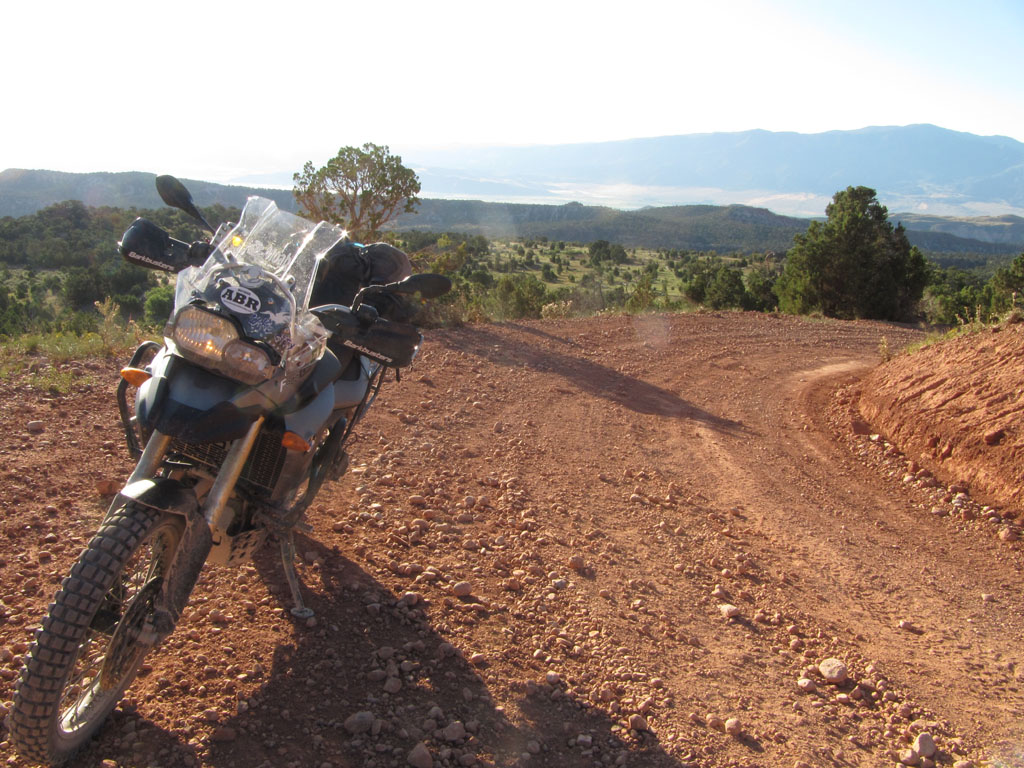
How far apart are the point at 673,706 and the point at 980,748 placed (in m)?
1.23

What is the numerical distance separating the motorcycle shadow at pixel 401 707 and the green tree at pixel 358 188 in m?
9.62

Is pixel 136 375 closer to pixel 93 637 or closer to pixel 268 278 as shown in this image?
pixel 268 278

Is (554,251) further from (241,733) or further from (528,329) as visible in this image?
(241,733)

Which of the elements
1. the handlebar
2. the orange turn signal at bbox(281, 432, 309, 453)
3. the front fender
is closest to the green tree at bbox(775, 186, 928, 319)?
the handlebar

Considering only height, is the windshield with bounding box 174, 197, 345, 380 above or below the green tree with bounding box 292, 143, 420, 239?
below

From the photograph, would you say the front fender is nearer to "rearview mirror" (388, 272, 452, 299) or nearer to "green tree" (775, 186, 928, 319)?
"rearview mirror" (388, 272, 452, 299)

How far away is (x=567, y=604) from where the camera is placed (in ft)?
12.1

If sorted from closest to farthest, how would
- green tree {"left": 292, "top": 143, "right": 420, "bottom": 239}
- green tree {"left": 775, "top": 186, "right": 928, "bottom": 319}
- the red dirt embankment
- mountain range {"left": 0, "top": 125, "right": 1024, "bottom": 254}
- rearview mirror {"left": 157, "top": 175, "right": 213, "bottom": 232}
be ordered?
rearview mirror {"left": 157, "top": 175, "right": 213, "bottom": 232}
the red dirt embankment
green tree {"left": 292, "top": 143, "right": 420, "bottom": 239}
green tree {"left": 775, "top": 186, "right": 928, "bottom": 319}
mountain range {"left": 0, "top": 125, "right": 1024, "bottom": 254}

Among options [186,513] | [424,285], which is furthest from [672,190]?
[186,513]

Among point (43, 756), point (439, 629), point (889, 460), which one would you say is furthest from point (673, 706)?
point (889, 460)

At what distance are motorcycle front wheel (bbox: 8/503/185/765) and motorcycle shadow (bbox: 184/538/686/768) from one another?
0.41 meters

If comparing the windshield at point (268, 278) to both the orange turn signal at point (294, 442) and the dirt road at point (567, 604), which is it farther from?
the dirt road at point (567, 604)

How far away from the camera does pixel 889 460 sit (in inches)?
264

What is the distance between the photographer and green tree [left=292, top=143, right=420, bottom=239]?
12102 mm
